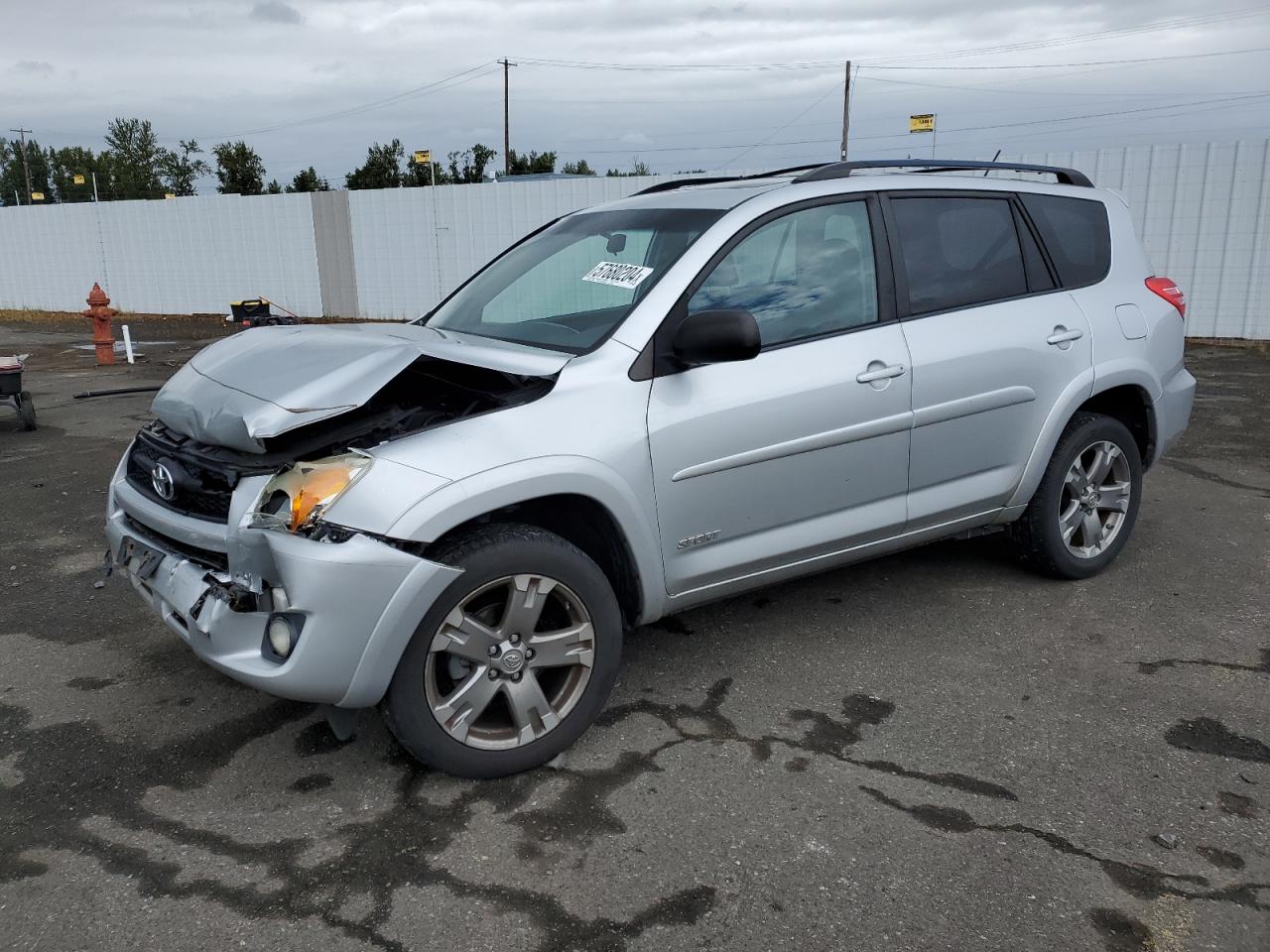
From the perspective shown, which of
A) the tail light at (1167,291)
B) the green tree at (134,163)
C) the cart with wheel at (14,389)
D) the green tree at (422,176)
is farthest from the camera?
the green tree at (134,163)

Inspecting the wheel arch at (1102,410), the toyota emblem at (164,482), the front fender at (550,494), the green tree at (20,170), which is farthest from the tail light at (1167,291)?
the green tree at (20,170)

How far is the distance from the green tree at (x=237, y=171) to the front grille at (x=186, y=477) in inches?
1719

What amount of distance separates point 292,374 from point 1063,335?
315cm

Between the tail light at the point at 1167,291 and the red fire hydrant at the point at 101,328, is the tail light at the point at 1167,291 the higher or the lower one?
the higher one

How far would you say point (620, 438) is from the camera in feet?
10.5

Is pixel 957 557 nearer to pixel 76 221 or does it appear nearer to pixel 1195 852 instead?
pixel 1195 852

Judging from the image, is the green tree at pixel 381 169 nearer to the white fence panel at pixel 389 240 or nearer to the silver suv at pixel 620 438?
the white fence panel at pixel 389 240

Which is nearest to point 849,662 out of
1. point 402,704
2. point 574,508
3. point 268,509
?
point 574,508

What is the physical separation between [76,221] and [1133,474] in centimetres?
2642

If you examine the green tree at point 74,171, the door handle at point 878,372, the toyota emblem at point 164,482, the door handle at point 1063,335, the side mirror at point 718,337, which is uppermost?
the green tree at point 74,171

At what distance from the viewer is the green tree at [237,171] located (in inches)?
1697

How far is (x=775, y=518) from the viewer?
3.60 meters

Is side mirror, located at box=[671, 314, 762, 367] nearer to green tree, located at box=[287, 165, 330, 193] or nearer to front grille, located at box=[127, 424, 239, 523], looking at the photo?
front grille, located at box=[127, 424, 239, 523]

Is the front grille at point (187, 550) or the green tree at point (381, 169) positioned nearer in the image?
the front grille at point (187, 550)
